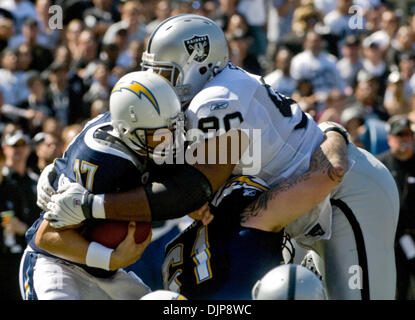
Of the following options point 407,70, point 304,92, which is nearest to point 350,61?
point 407,70

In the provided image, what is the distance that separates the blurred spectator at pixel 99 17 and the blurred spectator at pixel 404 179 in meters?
4.86

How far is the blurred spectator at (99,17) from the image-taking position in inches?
444

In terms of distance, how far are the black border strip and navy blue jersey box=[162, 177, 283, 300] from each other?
0.45 metres

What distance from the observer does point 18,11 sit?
36.8 ft

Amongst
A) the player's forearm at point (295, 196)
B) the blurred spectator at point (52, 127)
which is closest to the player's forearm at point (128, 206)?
the player's forearm at point (295, 196)

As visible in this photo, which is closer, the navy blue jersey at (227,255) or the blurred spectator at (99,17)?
the navy blue jersey at (227,255)

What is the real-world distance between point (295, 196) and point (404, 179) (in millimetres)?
3343

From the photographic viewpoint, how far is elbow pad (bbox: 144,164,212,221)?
4.41 m

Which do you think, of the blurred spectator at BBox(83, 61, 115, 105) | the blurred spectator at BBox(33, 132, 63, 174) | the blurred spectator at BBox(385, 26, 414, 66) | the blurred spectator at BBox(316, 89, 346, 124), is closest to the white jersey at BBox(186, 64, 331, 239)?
the blurred spectator at BBox(33, 132, 63, 174)

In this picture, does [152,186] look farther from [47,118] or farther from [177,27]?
[47,118]

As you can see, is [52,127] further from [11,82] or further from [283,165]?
[283,165]

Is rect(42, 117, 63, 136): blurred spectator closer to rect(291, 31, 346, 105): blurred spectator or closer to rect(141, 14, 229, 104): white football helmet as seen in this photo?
rect(291, 31, 346, 105): blurred spectator

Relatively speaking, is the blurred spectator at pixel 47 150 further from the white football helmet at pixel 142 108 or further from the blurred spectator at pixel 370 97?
the blurred spectator at pixel 370 97

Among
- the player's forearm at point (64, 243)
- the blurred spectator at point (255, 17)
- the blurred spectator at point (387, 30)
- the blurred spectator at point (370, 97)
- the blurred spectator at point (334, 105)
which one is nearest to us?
the player's forearm at point (64, 243)
